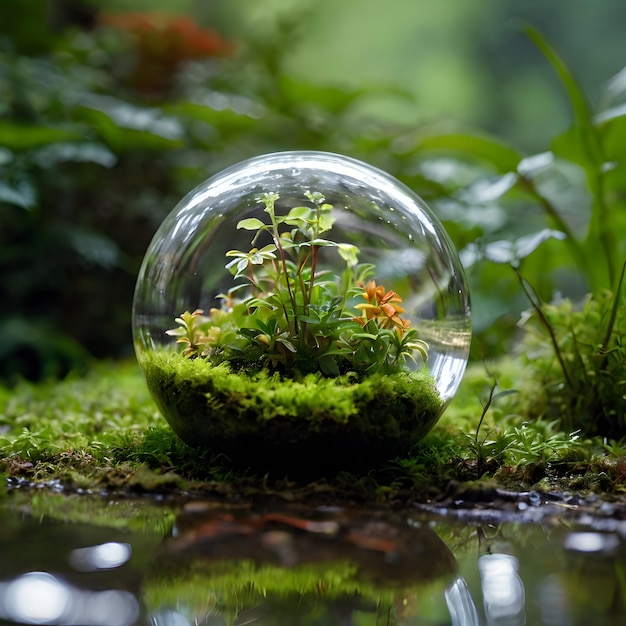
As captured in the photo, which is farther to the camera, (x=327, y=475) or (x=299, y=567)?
(x=327, y=475)

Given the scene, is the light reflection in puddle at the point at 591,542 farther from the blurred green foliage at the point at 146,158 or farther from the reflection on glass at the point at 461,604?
the blurred green foliage at the point at 146,158

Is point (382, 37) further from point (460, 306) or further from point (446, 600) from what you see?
point (446, 600)

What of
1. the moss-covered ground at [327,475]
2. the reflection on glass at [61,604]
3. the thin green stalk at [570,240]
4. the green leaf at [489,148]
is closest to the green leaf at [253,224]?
the moss-covered ground at [327,475]

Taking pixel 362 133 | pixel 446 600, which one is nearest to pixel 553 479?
pixel 446 600

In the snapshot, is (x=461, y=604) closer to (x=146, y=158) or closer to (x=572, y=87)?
(x=572, y=87)

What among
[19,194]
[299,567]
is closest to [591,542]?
[299,567]

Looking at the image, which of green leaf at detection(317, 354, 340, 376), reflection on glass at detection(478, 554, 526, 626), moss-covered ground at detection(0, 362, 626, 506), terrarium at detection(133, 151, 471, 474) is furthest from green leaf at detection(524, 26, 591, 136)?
reflection on glass at detection(478, 554, 526, 626)
